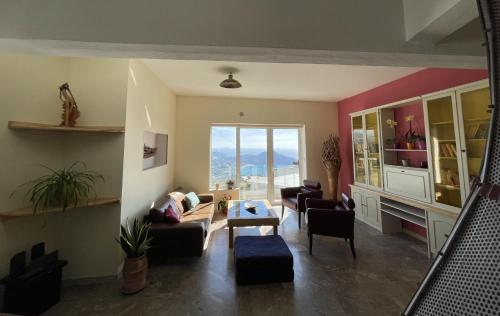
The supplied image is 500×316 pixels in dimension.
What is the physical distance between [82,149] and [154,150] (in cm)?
113

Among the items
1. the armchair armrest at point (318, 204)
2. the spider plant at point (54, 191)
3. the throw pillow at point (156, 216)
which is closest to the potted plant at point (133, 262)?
the throw pillow at point (156, 216)

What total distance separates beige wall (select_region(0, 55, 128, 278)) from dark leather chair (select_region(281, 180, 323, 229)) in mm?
2936

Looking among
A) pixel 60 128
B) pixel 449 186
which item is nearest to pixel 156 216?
pixel 60 128

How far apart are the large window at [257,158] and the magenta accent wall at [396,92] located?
1.09m

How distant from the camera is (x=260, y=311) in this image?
1800 mm

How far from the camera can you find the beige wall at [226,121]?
182 inches

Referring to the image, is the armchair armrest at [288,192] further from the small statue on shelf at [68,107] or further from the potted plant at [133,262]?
the small statue on shelf at [68,107]

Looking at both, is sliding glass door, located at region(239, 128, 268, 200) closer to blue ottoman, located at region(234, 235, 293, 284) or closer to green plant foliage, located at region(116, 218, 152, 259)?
blue ottoman, located at region(234, 235, 293, 284)

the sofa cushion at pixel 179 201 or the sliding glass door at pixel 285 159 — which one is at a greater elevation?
the sliding glass door at pixel 285 159

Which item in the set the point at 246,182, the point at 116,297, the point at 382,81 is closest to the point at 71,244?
the point at 116,297

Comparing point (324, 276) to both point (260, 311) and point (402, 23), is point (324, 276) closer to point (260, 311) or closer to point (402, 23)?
point (260, 311)

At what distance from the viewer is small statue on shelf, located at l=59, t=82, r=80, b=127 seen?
203 centimetres

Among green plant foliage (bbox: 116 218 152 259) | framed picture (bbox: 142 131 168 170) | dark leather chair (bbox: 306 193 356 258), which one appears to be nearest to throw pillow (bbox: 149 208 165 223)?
green plant foliage (bbox: 116 218 152 259)

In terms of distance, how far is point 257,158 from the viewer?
16.8ft
